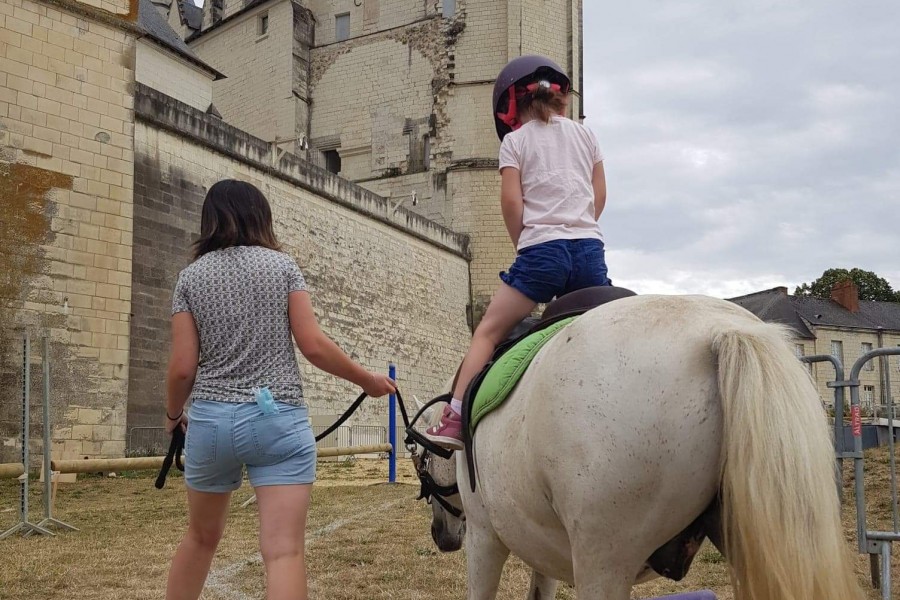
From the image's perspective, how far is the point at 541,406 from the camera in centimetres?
223

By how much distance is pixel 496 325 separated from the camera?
2.98 metres

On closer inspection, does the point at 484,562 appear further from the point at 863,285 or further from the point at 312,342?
the point at 863,285

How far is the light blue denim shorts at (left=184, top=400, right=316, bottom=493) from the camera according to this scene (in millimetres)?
2703

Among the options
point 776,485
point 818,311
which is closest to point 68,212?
point 776,485

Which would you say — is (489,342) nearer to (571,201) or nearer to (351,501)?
(571,201)

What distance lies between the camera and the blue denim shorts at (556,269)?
115 inches

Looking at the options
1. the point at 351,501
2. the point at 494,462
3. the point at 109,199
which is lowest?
the point at 351,501

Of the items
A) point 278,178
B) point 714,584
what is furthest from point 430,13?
point 714,584

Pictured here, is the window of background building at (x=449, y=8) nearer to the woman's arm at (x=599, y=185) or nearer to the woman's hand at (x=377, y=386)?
the woman's arm at (x=599, y=185)

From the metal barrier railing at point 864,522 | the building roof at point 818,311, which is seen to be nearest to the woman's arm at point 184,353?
the metal barrier railing at point 864,522

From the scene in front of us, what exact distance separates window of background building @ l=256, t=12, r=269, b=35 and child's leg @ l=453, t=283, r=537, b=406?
36518 millimetres

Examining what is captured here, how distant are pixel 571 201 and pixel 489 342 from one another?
588mm

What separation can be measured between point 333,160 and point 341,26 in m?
5.76

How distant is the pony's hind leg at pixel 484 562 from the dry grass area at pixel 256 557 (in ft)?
6.47
